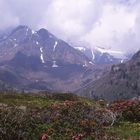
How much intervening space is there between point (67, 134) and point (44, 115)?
139 inches

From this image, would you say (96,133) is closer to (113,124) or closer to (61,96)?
(113,124)

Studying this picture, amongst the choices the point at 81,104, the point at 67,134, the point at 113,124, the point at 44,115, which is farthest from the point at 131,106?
the point at 67,134

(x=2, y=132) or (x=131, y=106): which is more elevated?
(x=131, y=106)

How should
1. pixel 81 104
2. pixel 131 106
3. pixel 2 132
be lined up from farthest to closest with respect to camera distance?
1. pixel 131 106
2. pixel 81 104
3. pixel 2 132

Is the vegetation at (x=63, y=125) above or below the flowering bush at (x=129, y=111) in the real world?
below

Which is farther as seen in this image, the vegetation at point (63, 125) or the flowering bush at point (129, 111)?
the flowering bush at point (129, 111)

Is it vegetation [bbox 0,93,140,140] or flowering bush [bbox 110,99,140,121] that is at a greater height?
flowering bush [bbox 110,99,140,121]

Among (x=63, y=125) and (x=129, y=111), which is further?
(x=129, y=111)

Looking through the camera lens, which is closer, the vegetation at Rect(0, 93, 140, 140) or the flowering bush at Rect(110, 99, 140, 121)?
the vegetation at Rect(0, 93, 140, 140)

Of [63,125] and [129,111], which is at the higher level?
[129,111]

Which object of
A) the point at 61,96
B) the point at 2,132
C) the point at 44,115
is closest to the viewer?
the point at 2,132

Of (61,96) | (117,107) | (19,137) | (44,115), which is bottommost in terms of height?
(19,137)

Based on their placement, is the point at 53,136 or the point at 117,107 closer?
the point at 53,136

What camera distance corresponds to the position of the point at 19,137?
19266mm
